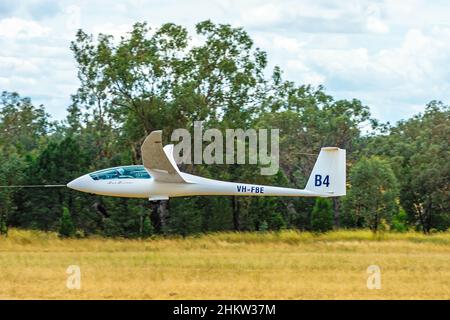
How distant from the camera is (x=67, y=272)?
22.8 metres

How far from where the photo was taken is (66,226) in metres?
42.6

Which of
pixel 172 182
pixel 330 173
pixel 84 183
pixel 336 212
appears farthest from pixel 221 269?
pixel 336 212

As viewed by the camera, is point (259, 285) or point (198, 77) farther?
point (198, 77)

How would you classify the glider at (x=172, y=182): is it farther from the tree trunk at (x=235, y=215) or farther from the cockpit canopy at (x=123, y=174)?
the tree trunk at (x=235, y=215)

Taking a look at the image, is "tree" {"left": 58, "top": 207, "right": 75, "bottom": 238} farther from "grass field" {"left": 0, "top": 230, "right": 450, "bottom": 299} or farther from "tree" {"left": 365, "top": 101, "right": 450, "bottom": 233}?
"tree" {"left": 365, "top": 101, "right": 450, "bottom": 233}

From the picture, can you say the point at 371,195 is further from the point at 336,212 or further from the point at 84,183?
the point at 84,183

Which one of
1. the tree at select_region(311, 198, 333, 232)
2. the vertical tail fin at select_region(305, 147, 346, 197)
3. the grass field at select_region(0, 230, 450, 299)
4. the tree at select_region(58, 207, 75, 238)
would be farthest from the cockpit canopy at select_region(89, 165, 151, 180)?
the tree at select_region(311, 198, 333, 232)

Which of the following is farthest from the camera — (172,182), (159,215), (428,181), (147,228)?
(428,181)

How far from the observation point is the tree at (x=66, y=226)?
41844mm

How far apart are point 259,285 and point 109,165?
28.3 meters

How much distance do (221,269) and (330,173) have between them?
10.9 metres

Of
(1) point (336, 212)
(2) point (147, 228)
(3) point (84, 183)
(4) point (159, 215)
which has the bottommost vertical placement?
(2) point (147, 228)
